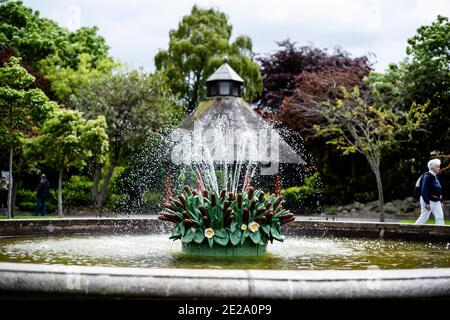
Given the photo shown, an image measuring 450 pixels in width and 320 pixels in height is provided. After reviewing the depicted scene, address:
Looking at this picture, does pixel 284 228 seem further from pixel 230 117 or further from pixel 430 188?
pixel 230 117

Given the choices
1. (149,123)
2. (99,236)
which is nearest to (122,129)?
(149,123)

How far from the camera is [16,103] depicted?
21.5 m

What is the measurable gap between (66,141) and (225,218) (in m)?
15.2

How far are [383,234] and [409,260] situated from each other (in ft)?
10.7

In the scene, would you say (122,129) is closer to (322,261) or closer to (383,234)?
(383,234)

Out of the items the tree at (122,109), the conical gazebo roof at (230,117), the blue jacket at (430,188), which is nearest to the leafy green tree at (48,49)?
the tree at (122,109)

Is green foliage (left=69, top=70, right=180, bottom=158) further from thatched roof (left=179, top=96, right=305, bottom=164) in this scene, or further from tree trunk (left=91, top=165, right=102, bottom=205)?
thatched roof (left=179, top=96, right=305, bottom=164)

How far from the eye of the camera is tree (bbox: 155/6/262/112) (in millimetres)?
Result: 42219

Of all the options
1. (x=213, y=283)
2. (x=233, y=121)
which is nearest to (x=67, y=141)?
(x=233, y=121)

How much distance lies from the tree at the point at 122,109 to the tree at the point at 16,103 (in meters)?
9.75

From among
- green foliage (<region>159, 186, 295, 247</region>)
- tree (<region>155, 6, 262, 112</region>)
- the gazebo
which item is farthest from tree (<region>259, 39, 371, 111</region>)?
green foliage (<region>159, 186, 295, 247</region>)

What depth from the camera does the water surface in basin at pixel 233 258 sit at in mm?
7104

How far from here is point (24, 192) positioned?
109 feet

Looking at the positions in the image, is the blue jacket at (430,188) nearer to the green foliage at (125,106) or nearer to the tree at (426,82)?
the tree at (426,82)
